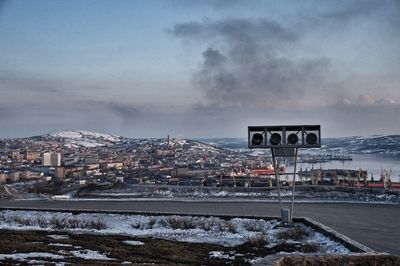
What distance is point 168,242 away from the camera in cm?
1586

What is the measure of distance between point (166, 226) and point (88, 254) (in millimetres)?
5373

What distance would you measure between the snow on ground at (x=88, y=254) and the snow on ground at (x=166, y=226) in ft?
11.0

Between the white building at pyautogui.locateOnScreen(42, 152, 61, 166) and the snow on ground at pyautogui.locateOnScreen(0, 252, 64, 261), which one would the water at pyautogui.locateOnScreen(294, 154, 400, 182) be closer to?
the white building at pyautogui.locateOnScreen(42, 152, 61, 166)

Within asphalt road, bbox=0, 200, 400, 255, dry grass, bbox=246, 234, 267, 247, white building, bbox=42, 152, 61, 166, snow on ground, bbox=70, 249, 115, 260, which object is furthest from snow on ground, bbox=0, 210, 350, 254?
white building, bbox=42, 152, 61, 166

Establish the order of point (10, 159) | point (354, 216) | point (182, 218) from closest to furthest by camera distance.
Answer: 1. point (182, 218)
2. point (354, 216)
3. point (10, 159)

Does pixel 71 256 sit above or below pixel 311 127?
below

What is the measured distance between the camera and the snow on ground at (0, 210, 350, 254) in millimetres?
16469

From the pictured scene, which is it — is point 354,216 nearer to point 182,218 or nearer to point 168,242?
point 182,218

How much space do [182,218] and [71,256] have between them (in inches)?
253

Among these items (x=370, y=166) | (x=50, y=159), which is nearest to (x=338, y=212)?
(x=370, y=166)

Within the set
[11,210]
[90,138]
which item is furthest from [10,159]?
[90,138]

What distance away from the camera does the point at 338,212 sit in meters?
21.9

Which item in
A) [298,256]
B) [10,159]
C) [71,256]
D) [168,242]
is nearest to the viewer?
[298,256]

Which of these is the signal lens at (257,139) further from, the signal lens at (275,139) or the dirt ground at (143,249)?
the dirt ground at (143,249)
